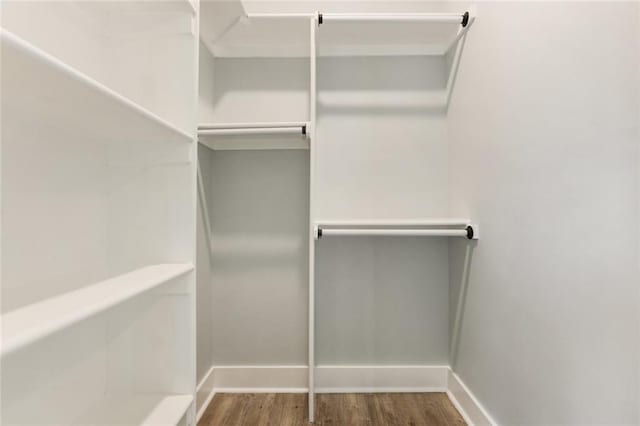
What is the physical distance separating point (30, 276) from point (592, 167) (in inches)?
55.2

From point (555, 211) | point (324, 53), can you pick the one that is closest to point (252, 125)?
point (324, 53)

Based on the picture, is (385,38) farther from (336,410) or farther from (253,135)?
(336,410)

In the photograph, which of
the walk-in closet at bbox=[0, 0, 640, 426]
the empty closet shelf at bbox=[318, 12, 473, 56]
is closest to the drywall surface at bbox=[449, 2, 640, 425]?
the walk-in closet at bbox=[0, 0, 640, 426]

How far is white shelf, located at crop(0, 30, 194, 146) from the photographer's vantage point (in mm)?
565

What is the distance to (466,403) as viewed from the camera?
5.49ft

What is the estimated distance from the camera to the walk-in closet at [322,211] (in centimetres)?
83

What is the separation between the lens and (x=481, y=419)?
→ 1.50 metres

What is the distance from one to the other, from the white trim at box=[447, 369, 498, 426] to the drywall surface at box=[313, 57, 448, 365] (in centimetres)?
30

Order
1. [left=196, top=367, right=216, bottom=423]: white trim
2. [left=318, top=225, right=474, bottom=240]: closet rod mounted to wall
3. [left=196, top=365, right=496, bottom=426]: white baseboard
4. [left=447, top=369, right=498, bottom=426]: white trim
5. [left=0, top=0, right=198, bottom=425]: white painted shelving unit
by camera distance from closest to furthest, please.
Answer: [left=0, top=0, right=198, bottom=425]: white painted shelving unit
[left=447, top=369, right=498, bottom=426]: white trim
[left=318, top=225, right=474, bottom=240]: closet rod mounted to wall
[left=196, top=367, right=216, bottom=423]: white trim
[left=196, top=365, right=496, bottom=426]: white baseboard

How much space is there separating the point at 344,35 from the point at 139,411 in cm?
186

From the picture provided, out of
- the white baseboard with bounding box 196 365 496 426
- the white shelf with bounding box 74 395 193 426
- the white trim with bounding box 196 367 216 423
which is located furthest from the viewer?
the white baseboard with bounding box 196 365 496 426

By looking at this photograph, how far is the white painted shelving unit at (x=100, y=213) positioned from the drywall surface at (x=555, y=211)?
3.65ft

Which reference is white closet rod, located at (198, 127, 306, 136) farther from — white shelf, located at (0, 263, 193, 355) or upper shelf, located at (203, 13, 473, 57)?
white shelf, located at (0, 263, 193, 355)

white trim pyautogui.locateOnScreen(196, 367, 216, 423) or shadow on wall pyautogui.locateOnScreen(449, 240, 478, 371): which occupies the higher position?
shadow on wall pyautogui.locateOnScreen(449, 240, 478, 371)
